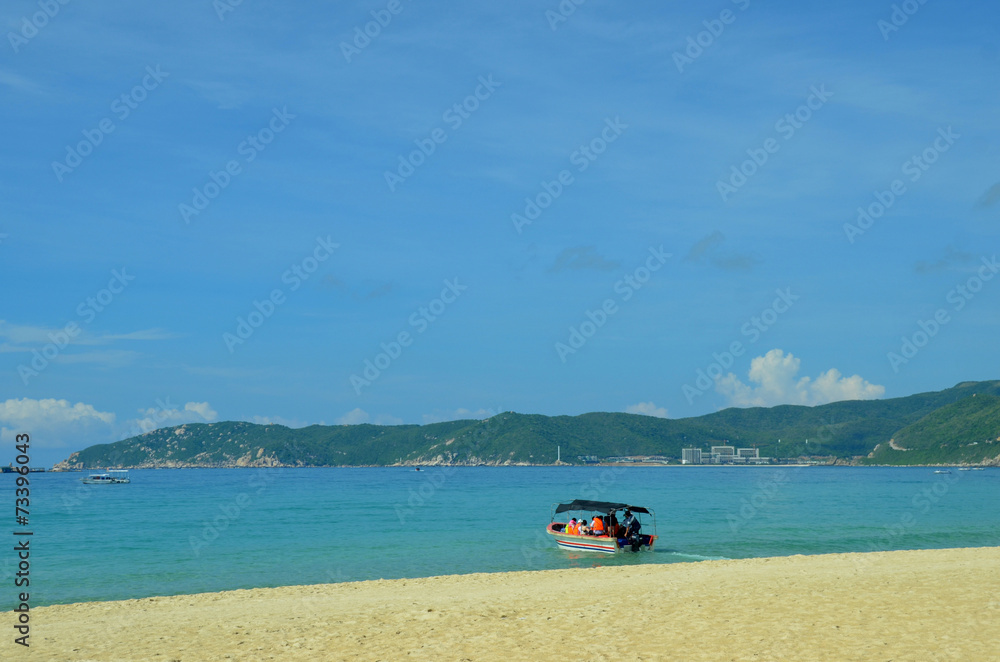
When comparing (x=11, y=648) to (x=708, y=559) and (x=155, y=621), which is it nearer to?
(x=155, y=621)

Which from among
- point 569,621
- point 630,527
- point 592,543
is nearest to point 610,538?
point 592,543

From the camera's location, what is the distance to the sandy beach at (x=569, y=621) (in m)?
14.9

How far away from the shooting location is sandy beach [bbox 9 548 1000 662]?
48.9 feet

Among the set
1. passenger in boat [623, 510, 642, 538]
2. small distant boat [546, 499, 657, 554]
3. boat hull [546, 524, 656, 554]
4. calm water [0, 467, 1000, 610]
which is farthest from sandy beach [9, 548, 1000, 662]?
passenger in boat [623, 510, 642, 538]

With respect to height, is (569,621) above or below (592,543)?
above

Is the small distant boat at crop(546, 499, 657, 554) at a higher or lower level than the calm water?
higher

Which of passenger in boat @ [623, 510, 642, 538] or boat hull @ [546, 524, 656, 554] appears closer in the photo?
boat hull @ [546, 524, 656, 554]

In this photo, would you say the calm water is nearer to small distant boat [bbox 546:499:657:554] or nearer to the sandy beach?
small distant boat [bbox 546:499:657:554]

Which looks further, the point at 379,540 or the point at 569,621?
the point at 379,540

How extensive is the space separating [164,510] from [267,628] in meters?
66.2

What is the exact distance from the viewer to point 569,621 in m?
17.7

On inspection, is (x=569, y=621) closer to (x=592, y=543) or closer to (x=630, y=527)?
(x=592, y=543)

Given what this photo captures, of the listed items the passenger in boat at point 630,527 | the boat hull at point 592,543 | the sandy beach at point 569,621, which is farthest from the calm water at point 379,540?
the sandy beach at point 569,621

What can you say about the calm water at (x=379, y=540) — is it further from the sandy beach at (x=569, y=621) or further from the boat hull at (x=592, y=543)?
the sandy beach at (x=569, y=621)
